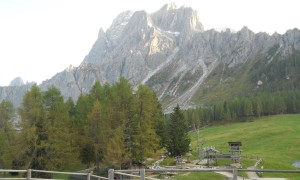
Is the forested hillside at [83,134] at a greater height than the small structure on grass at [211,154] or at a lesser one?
greater

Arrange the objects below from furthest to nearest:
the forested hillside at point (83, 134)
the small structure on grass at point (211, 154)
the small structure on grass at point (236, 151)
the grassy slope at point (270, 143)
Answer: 1. the grassy slope at point (270, 143)
2. the small structure on grass at point (211, 154)
3. the small structure on grass at point (236, 151)
4. the forested hillside at point (83, 134)

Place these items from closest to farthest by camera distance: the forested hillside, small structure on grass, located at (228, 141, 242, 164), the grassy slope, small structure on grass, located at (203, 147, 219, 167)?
the forested hillside < small structure on grass, located at (228, 141, 242, 164) < small structure on grass, located at (203, 147, 219, 167) < the grassy slope

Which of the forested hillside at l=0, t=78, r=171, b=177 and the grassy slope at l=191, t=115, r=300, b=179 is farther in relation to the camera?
the grassy slope at l=191, t=115, r=300, b=179

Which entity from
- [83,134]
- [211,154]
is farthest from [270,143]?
[83,134]

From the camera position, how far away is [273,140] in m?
103

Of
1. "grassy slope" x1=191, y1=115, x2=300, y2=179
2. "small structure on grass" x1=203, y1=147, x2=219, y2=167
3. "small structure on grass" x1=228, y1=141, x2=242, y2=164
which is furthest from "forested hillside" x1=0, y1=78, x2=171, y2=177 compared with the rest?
"grassy slope" x1=191, y1=115, x2=300, y2=179

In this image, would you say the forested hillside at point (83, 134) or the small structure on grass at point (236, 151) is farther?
the small structure on grass at point (236, 151)

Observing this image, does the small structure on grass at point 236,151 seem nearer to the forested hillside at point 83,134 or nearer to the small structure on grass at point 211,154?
the small structure on grass at point 211,154

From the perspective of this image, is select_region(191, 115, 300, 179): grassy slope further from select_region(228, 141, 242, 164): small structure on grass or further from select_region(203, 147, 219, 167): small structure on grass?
select_region(203, 147, 219, 167): small structure on grass

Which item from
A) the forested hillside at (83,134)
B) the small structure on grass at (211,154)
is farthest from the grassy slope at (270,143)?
the forested hillside at (83,134)

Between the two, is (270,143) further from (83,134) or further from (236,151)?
(83,134)

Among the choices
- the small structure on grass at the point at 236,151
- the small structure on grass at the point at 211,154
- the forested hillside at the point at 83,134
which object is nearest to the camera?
the forested hillside at the point at 83,134

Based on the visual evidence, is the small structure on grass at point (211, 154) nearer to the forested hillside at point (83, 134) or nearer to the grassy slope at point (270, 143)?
the grassy slope at point (270, 143)

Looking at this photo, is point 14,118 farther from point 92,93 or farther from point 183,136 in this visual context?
point 183,136
